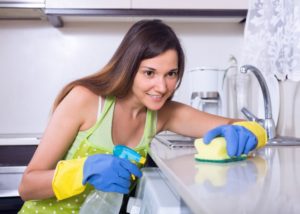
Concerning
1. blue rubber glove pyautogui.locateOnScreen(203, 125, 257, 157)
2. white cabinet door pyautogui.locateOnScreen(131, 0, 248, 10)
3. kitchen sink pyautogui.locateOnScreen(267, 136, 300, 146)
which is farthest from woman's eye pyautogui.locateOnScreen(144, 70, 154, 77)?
white cabinet door pyautogui.locateOnScreen(131, 0, 248, 10)

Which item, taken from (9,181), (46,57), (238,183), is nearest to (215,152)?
(238,183)

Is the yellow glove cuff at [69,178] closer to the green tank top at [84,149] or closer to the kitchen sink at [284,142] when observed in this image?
the green tank top at [84,149]

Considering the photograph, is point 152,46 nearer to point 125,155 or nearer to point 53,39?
point 125,155

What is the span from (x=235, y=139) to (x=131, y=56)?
0.39 m

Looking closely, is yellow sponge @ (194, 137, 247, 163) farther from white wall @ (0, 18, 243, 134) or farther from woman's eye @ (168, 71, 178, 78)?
white wall @ (0, 18, 243, 134)

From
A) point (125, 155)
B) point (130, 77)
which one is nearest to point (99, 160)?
point (125, 155)

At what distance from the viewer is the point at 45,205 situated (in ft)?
3.49

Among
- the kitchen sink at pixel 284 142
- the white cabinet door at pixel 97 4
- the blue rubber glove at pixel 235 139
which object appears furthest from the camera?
the white cabinet door at pixel 97 4

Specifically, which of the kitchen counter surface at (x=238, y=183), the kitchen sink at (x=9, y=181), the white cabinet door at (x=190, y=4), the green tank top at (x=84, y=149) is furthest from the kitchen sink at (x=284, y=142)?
the kitchen sink at (x=9, y=181)

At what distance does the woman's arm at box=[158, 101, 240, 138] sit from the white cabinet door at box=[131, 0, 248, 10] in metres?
0.64

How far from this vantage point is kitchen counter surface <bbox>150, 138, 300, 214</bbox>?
1.35ft

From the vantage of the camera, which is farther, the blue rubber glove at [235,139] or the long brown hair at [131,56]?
the long brown hair at [131,56]

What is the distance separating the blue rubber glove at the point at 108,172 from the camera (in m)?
0.79

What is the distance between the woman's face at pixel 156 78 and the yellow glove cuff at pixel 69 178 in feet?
0.94
